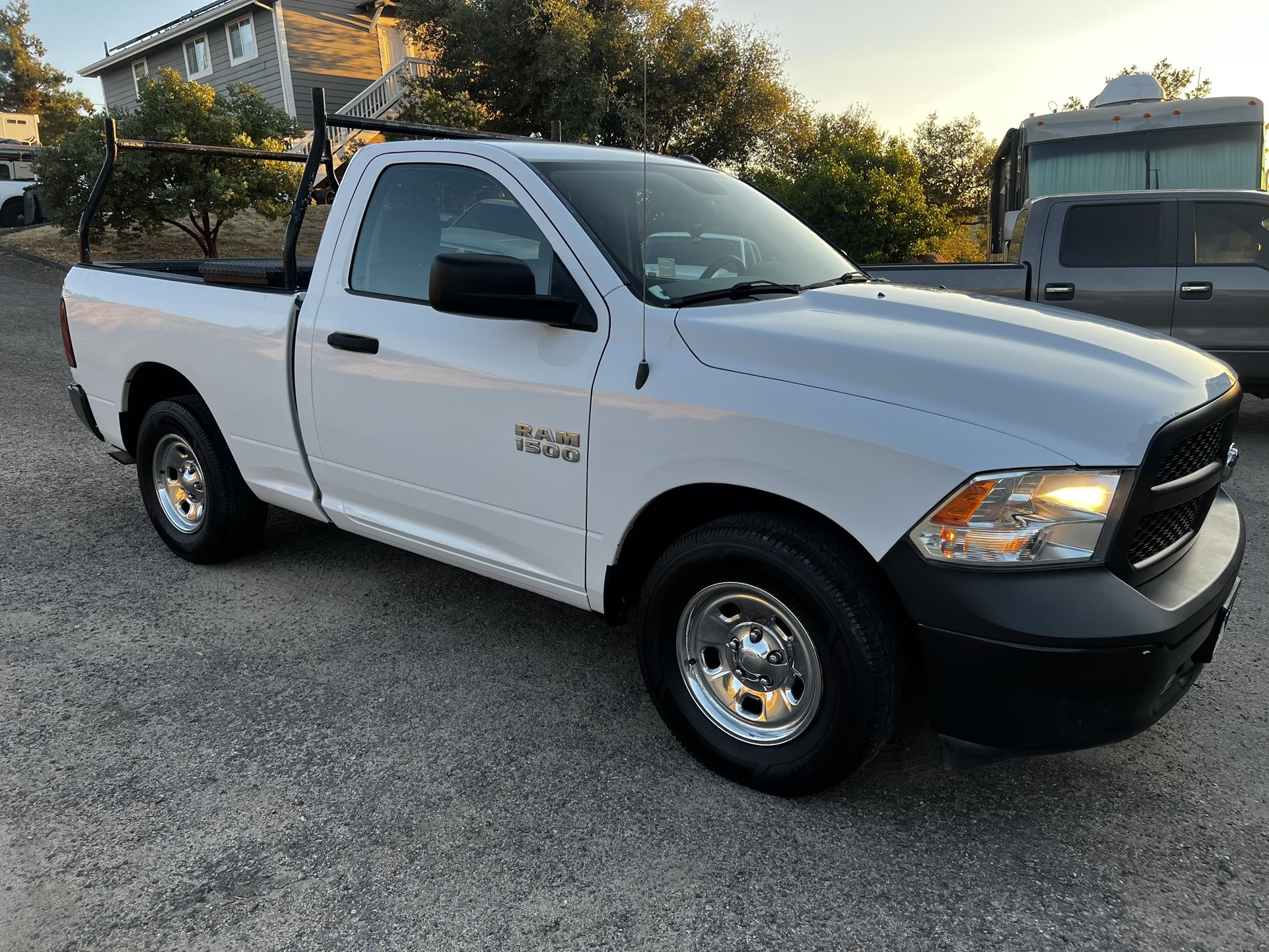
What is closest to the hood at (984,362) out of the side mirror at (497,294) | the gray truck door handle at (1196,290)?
the side mirror at (497,294)

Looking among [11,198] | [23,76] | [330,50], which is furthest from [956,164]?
[23,76]

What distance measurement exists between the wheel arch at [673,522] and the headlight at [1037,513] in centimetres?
35

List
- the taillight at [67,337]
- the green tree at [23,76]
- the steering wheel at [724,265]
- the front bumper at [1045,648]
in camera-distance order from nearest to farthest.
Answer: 1. the front bumper at [1045,648]
2. the steering wheel at [724,265]
3. the taillight at [67,337]
4. the green tree at [23,76]

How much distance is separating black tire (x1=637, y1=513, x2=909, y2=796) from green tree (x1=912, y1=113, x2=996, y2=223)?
24472 mm

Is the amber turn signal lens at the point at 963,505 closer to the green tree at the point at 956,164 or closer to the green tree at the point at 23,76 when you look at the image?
the green tree at the point at 956,164

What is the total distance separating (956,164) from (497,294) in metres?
25.4

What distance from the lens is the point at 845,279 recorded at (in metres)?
3.74

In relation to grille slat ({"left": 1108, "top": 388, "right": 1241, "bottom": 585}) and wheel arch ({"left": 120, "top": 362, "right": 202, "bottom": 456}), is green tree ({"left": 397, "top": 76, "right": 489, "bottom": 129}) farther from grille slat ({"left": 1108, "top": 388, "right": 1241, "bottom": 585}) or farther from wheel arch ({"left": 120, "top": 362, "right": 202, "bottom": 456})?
grille slat ({"left": 1108, "top": 388, "right": 1241, "bottom": 585})

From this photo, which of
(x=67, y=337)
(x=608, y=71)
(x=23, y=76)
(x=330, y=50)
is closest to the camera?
(x=67, y=337)

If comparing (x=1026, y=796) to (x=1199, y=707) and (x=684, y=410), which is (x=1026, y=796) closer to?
(x=1199, y=707)

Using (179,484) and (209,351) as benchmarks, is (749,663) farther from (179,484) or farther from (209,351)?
(179,484)

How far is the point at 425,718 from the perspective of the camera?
10.9 feet

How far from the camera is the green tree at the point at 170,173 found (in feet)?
45.6

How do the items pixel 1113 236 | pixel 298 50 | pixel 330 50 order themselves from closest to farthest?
pixel 1113 236 < pixel 298 50 < pixel 330 50
